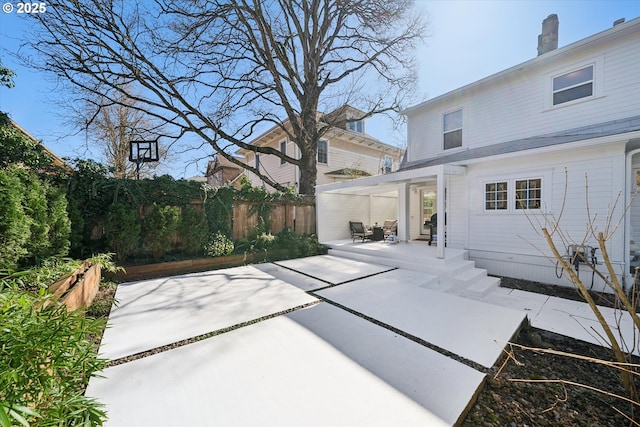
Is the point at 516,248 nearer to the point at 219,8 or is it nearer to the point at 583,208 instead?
the point at 583,208

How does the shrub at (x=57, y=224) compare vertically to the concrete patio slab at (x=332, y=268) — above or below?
above

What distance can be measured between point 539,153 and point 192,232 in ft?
28.0

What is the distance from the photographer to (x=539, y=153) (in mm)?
5707

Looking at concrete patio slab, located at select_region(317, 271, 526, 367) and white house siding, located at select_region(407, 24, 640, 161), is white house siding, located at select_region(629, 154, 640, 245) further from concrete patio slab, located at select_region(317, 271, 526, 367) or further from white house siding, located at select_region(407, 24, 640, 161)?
concrete patio slab, located at select_region(317, 271, 526, 367)

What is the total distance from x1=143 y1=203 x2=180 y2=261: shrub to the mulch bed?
254 inches

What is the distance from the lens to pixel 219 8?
8.55 m

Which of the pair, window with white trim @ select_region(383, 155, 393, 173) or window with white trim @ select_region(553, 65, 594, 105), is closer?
window with white trim @ select_region(553, 65, 594, 105)

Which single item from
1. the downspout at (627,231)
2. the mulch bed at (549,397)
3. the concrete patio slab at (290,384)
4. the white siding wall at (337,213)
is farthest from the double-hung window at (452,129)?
the concrete patio slab at (290,384)

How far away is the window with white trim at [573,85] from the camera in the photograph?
5859 millimetres

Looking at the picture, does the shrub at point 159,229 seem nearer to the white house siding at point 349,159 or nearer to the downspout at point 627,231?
the white house siding at point 349,159

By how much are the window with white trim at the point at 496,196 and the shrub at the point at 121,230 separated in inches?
346

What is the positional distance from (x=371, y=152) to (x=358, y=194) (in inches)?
241

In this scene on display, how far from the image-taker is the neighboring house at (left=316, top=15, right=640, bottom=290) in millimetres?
5254

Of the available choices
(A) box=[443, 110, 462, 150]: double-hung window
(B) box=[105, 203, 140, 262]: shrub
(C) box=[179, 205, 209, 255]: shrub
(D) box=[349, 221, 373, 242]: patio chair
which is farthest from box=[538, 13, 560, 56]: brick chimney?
(B) box=[105, 203, 140, 262]: shrub
